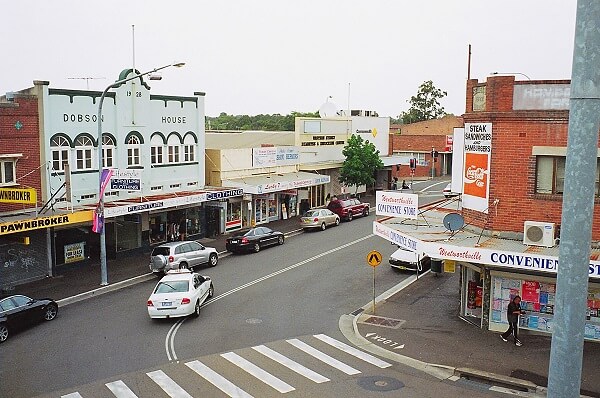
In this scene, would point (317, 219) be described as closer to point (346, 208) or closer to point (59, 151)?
point (346, 208)

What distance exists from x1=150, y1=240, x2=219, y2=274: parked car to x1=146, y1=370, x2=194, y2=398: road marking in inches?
452

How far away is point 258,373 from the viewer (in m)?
15.9

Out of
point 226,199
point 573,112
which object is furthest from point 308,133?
point 573,112

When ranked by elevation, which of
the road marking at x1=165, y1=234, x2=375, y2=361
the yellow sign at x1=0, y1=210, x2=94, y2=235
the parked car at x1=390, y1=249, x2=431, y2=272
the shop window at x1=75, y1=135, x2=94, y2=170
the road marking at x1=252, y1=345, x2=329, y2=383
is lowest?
the road marking at x1=165, y1=234, x2=375, y2=361

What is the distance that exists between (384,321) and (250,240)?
519 inches

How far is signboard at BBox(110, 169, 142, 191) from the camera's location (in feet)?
90.3

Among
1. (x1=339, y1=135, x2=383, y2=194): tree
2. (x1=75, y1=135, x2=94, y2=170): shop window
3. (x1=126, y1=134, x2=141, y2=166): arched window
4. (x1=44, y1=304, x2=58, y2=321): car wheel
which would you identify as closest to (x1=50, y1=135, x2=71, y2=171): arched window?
(x1=75, y1=135, x2=94, y2=170): shop window

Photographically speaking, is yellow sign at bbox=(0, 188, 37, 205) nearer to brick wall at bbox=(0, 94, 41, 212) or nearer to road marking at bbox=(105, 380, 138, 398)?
brick wall at bbox=(0, 94, 41, 212)

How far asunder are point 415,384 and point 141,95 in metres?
23.0

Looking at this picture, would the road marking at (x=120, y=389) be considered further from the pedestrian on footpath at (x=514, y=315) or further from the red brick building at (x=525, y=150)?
the red brick building at (x=525, y=150)

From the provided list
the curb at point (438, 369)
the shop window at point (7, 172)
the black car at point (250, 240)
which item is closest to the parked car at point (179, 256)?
the black car at point (250, 240)

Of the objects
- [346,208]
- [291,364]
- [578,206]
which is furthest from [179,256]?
[578,206]

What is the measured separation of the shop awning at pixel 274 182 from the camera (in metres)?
37.8

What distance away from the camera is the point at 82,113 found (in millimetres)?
29578
